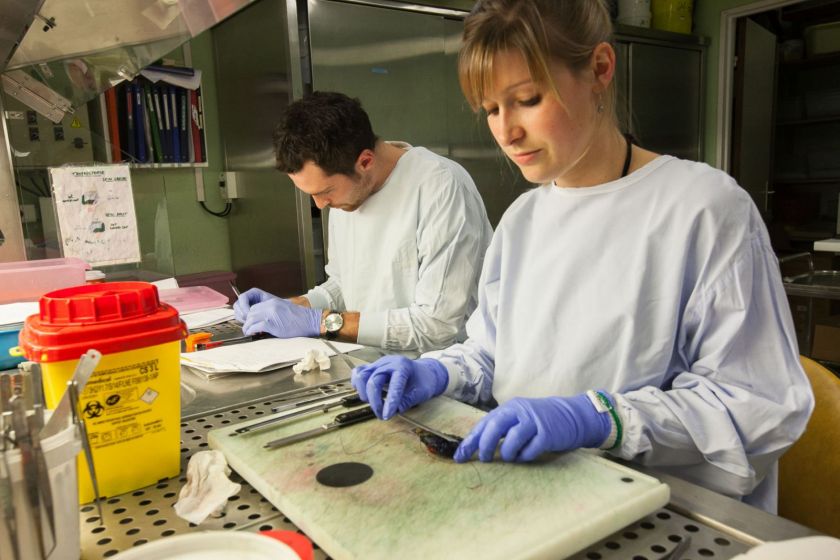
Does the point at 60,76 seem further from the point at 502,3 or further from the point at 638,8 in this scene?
the point at 638,8

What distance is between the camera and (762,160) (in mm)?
4281

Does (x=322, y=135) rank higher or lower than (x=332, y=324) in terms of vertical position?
higher

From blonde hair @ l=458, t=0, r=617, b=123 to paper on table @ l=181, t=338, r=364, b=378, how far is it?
0.65 meters

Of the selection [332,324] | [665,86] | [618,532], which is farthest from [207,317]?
[665,86]

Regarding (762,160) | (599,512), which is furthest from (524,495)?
(762,160)

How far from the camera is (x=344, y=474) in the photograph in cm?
70

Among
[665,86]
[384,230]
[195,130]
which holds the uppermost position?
[665,86]

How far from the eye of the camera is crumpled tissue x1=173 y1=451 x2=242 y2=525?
2.12 feet

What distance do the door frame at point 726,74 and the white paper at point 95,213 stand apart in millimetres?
3563

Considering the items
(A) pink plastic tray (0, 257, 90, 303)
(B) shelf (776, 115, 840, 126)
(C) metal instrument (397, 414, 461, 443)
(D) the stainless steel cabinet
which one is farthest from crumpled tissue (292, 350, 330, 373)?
(B) shelf (776, 115, 840, 126)

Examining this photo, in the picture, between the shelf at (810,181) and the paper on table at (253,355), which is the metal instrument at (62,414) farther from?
the shelf at (810,181)

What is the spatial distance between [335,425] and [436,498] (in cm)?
24

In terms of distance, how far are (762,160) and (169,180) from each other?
153 inches

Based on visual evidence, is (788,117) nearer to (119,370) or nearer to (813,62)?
(813,62)
